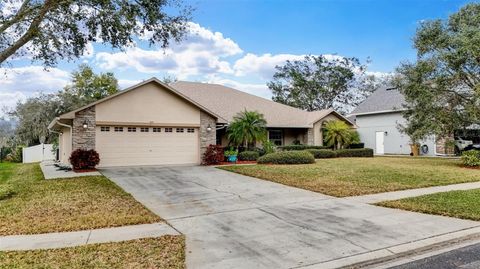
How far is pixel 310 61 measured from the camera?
43.2 metres

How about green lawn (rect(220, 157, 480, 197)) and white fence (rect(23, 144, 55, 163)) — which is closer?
green lawn (rect(220, 157, 480, 197))

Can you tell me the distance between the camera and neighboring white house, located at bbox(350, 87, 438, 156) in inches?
1090

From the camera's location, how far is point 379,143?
1175 inches

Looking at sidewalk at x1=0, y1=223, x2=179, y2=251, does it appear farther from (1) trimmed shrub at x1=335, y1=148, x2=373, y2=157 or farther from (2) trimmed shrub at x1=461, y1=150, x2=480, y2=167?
(1) trimmed shrub at x1=335, y1=148, x2=373, y2=157

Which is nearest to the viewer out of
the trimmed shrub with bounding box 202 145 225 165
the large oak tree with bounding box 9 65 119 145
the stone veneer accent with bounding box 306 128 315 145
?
the trimmed shrub with bounding box 202 145 225 165

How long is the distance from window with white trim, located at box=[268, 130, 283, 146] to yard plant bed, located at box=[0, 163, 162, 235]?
47.3 feet

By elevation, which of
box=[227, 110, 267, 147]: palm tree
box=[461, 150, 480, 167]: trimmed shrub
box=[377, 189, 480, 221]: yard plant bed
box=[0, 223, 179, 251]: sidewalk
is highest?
box=[227, 110, 267, 147]: palm tree

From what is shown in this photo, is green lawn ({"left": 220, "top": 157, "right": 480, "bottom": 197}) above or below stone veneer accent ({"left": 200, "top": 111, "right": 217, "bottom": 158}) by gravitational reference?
below

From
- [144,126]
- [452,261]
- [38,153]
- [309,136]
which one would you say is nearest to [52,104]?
[38,153]

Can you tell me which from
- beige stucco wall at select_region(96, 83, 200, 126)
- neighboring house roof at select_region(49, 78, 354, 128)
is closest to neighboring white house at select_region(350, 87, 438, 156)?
neighboring house roof at select_region(49, 78, 354, 128)

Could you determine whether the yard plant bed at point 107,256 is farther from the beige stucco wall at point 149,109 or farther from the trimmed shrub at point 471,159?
the trimmed shrub at point 471,159

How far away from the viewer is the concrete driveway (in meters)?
4.94

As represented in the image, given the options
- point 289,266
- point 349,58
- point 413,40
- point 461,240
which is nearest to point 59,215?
point 289,266

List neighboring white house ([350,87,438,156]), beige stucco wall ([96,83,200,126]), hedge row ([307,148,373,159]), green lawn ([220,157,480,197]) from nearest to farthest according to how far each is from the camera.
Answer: green lawn ([220,157,480,197]) → beige stucco wall ([96,83,200,126]) → hedge row ([307,148,373,159]) → neighboring white house ([350,87,438,156])
